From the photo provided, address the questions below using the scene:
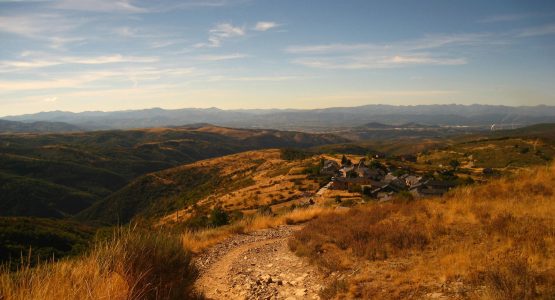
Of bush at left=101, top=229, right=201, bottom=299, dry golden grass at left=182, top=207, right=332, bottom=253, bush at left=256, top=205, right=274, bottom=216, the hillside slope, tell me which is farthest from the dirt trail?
the hillside slope

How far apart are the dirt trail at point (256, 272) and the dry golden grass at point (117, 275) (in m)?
1.55

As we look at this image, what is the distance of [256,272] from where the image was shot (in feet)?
32.7

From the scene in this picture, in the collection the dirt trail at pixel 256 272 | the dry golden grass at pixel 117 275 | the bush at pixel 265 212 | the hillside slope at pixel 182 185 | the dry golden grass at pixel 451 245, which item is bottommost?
the hillside slope at pixel 182 185

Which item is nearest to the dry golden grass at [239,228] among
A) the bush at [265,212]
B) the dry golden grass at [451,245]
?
the bush at [265,212]

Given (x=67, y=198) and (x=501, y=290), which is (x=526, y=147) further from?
(x=67, y=198)

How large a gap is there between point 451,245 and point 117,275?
307 inches

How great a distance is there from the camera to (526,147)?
101m

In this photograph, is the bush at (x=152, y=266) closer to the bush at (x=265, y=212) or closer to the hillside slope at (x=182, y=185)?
the bush at (x=265, y=212)

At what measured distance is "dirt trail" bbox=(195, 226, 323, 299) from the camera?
841 centimetres

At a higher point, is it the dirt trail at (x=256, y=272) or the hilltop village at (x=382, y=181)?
the dirt trail at (x=256, y=272)

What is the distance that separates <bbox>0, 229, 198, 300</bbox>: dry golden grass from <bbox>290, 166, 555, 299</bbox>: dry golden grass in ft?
10.6

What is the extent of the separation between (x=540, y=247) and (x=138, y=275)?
823 cm

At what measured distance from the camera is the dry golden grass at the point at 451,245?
21.6 feet

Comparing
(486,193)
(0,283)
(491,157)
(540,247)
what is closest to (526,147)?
(491,157)
